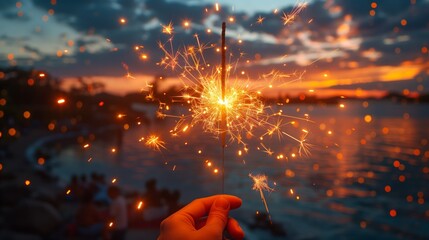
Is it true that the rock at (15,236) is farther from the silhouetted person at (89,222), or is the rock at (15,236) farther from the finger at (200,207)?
the finger at (200,207)

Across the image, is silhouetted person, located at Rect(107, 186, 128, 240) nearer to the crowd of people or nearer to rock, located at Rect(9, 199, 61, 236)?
the crowd of people

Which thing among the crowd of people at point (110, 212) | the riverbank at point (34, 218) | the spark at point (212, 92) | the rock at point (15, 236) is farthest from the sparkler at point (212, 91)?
the rock at point (15, 236)

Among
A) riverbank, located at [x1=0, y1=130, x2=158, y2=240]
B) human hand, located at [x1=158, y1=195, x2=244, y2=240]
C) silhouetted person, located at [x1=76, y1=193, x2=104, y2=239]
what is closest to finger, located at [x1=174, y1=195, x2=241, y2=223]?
human hand, located at [x1=158, y1=195, x2=244, y2=240]

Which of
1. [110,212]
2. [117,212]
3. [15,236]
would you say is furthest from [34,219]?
[117,212]

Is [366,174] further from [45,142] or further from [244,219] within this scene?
[45,142]

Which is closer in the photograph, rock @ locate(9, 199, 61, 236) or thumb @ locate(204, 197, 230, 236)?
thumb @ locate(204, 197, 230, 236)

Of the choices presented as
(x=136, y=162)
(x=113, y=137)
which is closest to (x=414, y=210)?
(x=136, y=162)

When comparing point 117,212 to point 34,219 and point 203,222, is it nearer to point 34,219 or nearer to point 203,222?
point 34,219
